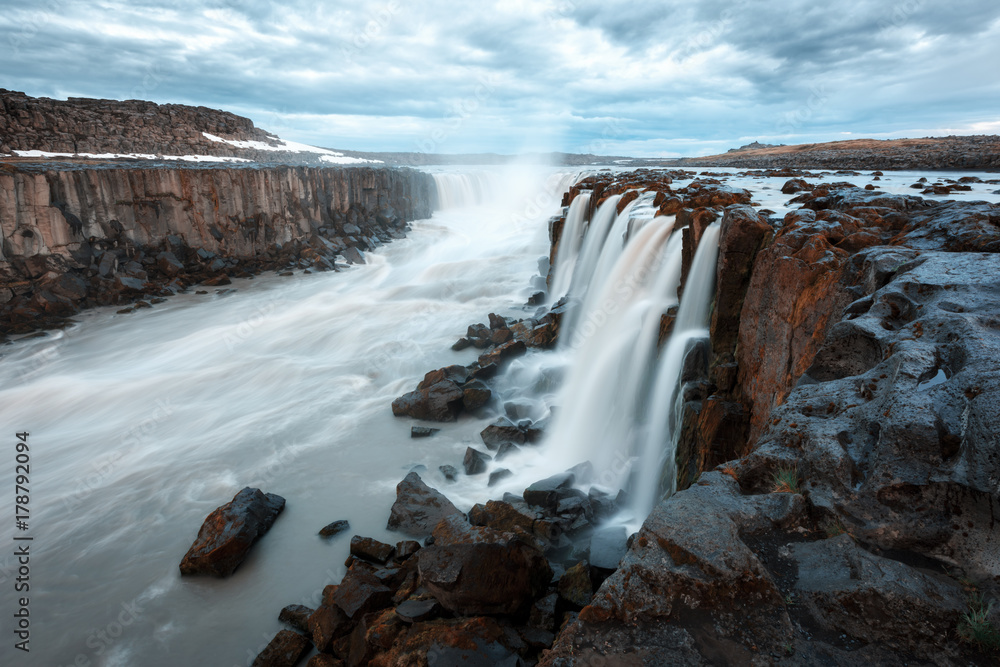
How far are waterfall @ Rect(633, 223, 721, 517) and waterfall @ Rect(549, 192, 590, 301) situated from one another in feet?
29.2

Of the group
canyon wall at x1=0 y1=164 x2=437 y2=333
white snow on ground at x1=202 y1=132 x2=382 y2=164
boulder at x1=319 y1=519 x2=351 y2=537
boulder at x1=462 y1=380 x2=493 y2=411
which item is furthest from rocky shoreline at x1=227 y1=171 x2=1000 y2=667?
white snow on ground at x1=202 y1=132 x2=382 y2=164

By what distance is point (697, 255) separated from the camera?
320 inches

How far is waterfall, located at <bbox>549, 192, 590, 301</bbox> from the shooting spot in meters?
17.5

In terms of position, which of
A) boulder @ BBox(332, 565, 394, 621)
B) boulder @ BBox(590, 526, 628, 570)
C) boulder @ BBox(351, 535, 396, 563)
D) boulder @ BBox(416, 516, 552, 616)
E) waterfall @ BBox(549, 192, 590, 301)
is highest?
waterfall @ BBox(549, 192, 590, 301)

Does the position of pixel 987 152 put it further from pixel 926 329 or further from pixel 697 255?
pixel 926 329

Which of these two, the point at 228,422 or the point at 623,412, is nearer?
the point at 623,412

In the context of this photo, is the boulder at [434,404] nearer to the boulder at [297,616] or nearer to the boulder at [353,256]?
the boulder at [297,616]

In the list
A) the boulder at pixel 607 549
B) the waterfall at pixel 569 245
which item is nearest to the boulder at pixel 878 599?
the boulder at pixel 607 549

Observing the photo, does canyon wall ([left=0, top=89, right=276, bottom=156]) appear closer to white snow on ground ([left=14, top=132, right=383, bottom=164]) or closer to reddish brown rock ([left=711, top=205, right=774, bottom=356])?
white snow on ground ([left=14, top=132, right=383, bottom=164])

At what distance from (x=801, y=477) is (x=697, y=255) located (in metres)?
5.73

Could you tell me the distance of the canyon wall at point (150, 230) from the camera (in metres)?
16.7

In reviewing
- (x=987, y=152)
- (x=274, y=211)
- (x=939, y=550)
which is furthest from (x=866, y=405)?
(x=274, y=211)

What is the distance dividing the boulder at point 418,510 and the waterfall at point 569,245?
10871mm

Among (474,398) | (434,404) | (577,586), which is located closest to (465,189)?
(474,398)
